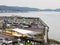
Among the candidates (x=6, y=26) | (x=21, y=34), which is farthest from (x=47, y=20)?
(x=6, y=26)

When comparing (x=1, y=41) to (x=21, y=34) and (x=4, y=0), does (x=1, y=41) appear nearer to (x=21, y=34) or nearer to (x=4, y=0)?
(x=21, y=34)

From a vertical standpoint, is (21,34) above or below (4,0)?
below

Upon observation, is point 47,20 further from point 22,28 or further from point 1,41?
point 1,41

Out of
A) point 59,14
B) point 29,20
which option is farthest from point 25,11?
point 59,14

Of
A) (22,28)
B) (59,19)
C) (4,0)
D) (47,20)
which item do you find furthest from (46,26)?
(4,0)

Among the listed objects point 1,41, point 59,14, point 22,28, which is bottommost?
point 1,41

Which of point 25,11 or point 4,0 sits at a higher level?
point 4,0

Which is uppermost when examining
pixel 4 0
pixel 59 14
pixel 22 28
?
pixel 4 0

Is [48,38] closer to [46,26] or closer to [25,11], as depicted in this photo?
Result: [46,26]
